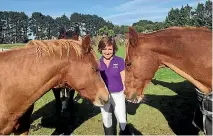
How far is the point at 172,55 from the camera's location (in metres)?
3.91

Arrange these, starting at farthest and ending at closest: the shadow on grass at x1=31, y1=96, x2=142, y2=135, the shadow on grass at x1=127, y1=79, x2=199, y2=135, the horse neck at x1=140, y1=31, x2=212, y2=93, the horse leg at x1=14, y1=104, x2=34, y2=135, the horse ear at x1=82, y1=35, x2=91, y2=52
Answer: the shadow on grass at x1=31, y1=96, x2=142, y2=135 → the shadow on grass at x1=127, y1=79, x2=199, y2=135 → the horse leg at x1=14, y1=104, x2=34, y2=135 → the horse ear at x1=82, y1=35, x2=91, y2=52 → the horse neck at x1=140, y1=31, x2=212, y2=93

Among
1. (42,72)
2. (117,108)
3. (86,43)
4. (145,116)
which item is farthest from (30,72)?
(145,116)

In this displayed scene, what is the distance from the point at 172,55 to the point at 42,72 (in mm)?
1857

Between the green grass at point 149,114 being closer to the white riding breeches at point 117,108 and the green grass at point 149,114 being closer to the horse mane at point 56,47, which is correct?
the white riding breeches at point 117,108

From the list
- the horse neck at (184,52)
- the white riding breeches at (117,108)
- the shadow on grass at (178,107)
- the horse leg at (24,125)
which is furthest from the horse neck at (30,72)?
the shadow on grass at (178,107)

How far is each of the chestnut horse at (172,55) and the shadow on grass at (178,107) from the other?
8.55 feet

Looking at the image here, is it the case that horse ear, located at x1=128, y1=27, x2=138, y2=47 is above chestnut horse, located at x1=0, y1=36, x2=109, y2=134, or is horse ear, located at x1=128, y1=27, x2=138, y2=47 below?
above

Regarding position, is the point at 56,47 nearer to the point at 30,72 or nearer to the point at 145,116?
the point at 30,72

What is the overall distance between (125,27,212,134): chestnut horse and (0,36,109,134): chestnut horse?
2.10ft

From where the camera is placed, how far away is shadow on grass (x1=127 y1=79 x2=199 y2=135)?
21.5 ft

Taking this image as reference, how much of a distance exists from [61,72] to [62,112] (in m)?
4.19

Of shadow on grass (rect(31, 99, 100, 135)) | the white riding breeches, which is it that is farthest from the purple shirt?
shadow on grass (rect(31, 99, 100, 135))

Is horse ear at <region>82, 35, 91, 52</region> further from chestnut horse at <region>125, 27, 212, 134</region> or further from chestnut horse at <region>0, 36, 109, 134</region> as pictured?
chestnut horse at <region>125, 27, 212, 134</region>

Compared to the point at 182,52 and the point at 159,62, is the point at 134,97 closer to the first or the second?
the point at 159,62
